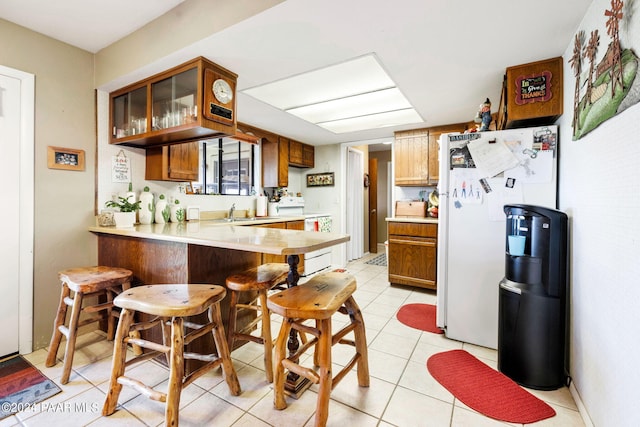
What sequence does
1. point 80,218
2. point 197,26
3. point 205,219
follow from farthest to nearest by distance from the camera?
1. point 205,219
2. point 80,218
3. point 197,26

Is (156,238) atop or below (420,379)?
atop

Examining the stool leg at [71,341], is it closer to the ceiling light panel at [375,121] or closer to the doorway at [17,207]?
the doorway at [17,207]

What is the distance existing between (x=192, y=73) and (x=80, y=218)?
4.91 feet

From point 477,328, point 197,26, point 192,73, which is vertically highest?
point 197,26

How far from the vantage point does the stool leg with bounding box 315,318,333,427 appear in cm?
127

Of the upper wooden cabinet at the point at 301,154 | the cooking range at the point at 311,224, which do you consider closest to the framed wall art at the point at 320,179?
the upper wooden cabinet at the point at 301,154

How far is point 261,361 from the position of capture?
76.6 inches

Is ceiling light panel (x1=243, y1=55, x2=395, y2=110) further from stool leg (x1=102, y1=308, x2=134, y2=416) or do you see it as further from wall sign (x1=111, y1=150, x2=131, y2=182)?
stool leg (x1=102, y1=308, x2=134, y2=416)

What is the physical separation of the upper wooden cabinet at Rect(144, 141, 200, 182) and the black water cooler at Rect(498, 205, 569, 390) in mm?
2750

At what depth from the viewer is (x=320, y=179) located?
502 cm

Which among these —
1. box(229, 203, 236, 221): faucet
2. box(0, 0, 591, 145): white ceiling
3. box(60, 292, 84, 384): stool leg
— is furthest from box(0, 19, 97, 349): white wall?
box(229, 203, 236, 221): faucet

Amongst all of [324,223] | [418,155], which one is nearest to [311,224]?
[324,223]

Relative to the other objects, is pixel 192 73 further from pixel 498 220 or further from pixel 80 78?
pixel 498 220

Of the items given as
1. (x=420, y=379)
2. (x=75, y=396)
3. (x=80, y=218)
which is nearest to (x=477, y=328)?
(x=420, y=379)
